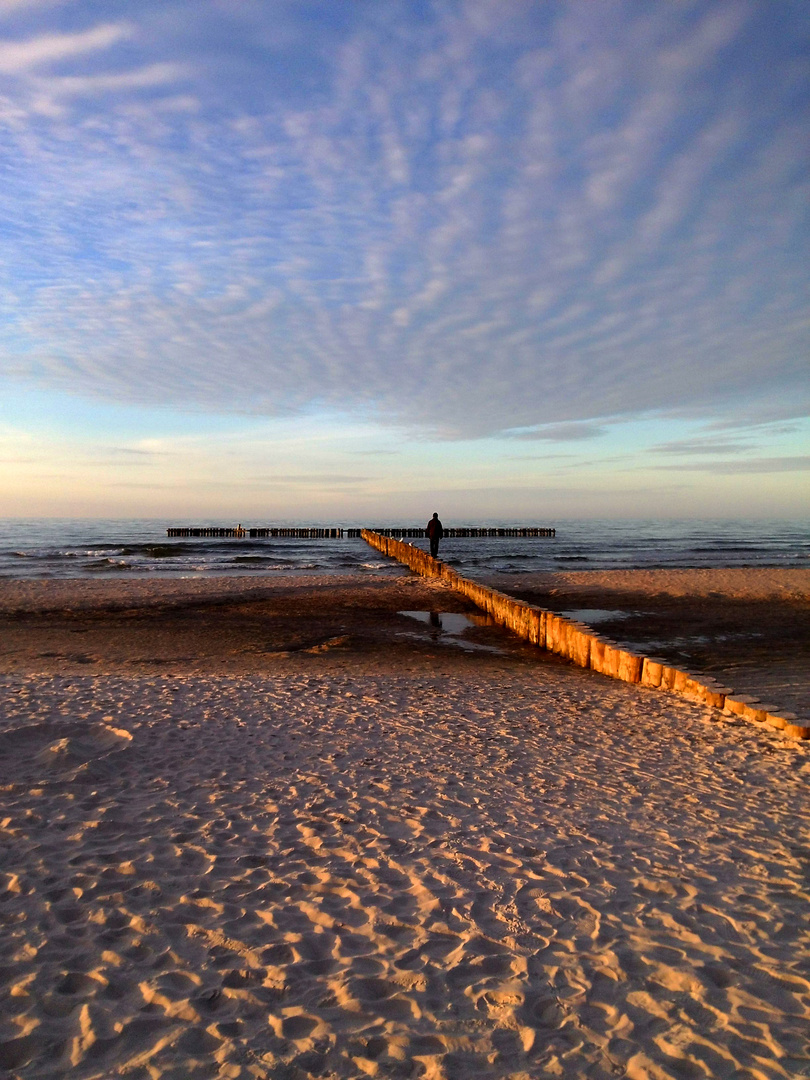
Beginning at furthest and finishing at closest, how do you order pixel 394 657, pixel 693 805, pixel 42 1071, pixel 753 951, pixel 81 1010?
pixel 394 657, pixel 693 805, pixel 753 951, pixel 81 1010, pixel 42 1071

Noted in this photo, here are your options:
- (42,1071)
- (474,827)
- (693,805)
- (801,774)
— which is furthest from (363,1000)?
(801,774)

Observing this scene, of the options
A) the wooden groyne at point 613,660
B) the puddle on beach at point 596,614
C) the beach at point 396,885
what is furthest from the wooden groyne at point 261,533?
the beach at point 396,885

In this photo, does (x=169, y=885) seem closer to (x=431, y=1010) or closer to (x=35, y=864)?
(x=35, y=864)

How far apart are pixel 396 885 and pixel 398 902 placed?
0.19m

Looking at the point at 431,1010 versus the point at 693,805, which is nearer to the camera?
the point at 431,1010

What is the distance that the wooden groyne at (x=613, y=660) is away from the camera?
316 inches

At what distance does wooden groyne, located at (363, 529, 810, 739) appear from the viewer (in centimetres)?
804

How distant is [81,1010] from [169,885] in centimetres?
108

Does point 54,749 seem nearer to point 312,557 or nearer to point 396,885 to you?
point 396,885

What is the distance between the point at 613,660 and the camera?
10664 mm

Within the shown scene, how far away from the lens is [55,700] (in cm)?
834

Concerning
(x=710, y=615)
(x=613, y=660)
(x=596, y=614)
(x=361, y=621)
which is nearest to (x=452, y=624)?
(x=361, y=621)

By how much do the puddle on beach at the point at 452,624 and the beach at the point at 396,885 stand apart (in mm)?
4118

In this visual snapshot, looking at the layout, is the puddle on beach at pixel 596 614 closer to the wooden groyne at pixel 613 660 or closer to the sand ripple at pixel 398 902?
the wooden groyne at pixel 613 660
